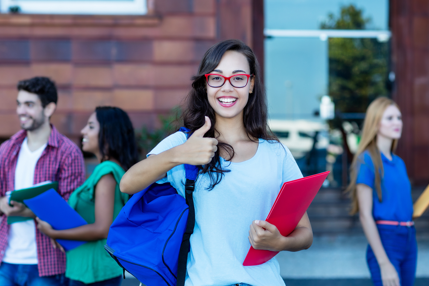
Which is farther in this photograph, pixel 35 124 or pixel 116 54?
pixel 116 54

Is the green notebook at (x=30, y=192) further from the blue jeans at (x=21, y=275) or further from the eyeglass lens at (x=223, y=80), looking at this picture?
the eyeglass lens at (x=223, y=80)

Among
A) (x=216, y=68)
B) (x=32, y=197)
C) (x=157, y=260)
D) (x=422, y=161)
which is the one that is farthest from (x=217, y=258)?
(x=422, y=161)

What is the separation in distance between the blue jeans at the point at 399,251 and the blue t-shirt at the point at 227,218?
150 centimetres

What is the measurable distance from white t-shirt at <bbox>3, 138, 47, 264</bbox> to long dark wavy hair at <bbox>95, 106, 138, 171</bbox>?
46cm

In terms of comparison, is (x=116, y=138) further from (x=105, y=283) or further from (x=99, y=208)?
(x=105, y=283)

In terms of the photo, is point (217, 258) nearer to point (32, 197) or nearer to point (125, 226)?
point (125, 226)

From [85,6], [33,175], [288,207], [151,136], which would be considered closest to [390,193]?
[288,207]

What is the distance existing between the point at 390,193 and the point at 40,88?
106 inches

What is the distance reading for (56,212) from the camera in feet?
8.49

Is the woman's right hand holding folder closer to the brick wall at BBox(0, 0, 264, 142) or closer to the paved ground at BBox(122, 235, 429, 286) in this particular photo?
the paved ground at BBox(122, 235, 429, 286)

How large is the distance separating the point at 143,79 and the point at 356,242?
4.27m

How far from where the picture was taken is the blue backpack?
5.35 feet

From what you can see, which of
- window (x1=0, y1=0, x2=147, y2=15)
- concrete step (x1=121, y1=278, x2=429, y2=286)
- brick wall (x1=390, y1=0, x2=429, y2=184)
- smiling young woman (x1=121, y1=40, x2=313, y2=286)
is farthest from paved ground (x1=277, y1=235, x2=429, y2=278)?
window (x1=0, y1=0, x2=147, y2=15)

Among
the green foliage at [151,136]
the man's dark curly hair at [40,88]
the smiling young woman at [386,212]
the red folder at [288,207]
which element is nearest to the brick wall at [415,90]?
the green foliage at [151,136]
